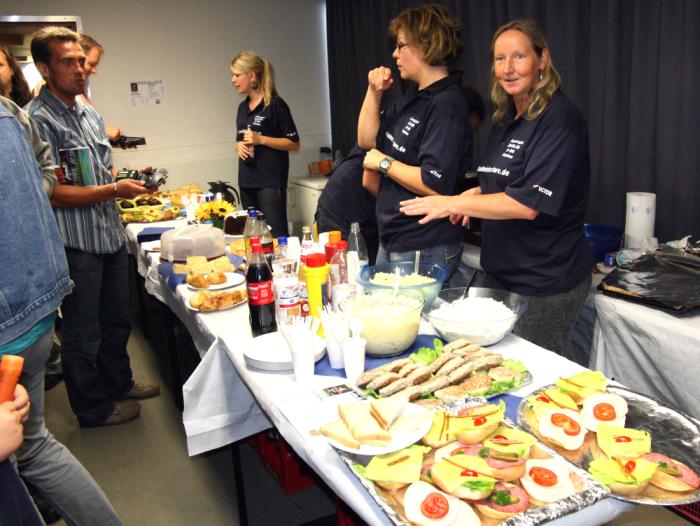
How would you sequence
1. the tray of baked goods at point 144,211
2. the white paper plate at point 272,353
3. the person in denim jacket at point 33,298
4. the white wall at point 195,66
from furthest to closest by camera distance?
the white wall at point 195,66
the tray of baked goods at point 144,211
the white paper plate at point 272,353
the person in denim jacket at point 33,298

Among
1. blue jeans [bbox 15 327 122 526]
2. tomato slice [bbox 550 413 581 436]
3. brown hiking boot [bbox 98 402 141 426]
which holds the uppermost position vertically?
tomato slice [bbox 550 413 581 436]

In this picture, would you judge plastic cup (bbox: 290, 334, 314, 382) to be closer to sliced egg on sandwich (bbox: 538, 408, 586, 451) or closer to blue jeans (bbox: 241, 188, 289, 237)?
sliced egg on sandwich (bbox: 538, 408, 586, 451)

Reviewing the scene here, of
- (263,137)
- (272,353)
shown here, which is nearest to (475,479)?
(272,353)

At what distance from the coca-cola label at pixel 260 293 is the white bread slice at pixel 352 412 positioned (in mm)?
587

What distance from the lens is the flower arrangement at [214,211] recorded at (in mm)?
2932

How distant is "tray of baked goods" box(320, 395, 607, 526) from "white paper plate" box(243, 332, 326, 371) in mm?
341

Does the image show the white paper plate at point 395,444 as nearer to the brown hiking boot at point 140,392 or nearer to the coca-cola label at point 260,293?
the coca-cola label at point 260,293

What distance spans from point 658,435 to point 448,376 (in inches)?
16.0

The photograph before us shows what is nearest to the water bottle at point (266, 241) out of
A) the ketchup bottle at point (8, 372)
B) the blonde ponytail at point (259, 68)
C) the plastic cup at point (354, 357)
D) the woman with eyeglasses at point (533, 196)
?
the woman with eyeglasses at point (533, 196)

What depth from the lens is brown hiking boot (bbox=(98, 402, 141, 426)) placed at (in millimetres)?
2711

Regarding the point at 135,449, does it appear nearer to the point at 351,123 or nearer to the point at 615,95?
the point at 615,95

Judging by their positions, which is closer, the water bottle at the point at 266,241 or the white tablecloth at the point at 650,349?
the white tablecloth at the point at 650,349

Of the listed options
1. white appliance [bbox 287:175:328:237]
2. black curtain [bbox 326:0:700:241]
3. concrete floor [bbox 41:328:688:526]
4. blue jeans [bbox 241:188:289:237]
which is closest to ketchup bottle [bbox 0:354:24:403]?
concrete floor [bbox 41:328:688:526]

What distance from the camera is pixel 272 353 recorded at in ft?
4.83
